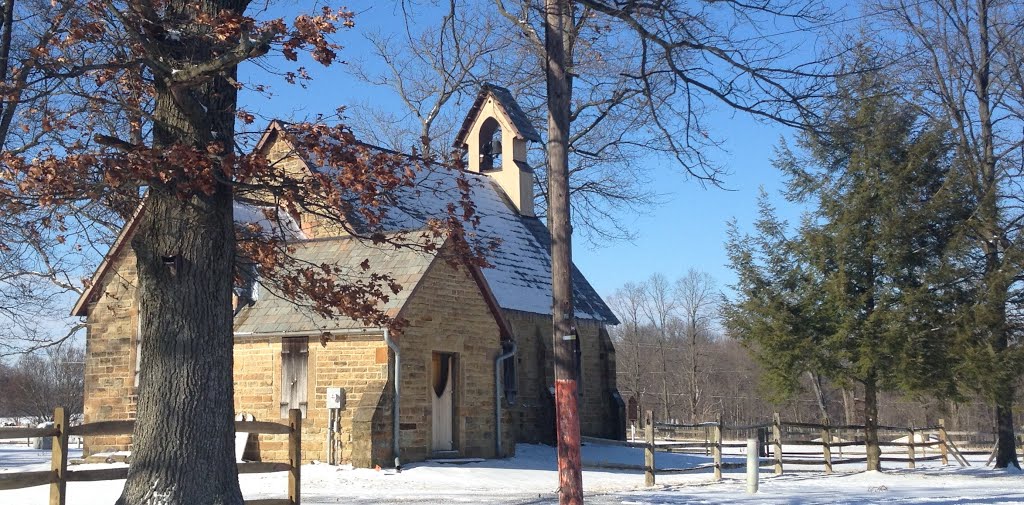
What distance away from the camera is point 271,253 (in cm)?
1265

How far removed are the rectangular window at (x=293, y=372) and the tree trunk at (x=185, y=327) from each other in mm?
11081

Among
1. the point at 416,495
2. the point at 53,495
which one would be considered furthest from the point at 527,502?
the point at 53,495

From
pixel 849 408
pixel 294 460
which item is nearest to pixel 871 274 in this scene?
pixel 294 460

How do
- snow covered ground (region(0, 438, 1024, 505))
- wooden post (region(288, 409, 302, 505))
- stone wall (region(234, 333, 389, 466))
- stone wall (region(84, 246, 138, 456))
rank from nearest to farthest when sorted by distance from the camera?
1. wooden post (region(288, 409, 302, 505))
2. snow covered ground (region(0, 438, 1024, 505))
3. stone wall (region(234, 333, 389, 466))
4. stone wall (region(84, 246, 138, 456))

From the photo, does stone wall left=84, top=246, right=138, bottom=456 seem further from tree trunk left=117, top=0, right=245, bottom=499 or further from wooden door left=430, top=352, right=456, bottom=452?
tree trunk left=117, top=0, right=245, bottom=499

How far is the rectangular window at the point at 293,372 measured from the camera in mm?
20938

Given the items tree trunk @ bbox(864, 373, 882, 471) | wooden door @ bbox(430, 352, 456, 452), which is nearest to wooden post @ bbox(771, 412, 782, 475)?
tree trunk @ bbox(864, 373, 882, 471)

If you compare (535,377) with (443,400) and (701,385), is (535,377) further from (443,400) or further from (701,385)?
(701,385)

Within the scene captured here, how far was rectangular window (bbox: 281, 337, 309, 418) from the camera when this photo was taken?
2094 centimetres

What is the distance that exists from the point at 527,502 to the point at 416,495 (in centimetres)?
196

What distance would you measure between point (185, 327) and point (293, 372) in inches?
457

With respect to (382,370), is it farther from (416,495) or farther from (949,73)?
(949,73)

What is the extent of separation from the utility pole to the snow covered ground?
3.10m

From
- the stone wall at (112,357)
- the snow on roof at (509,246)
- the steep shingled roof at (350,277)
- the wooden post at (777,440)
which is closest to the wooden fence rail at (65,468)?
the steep shingled roof at (350,277)
